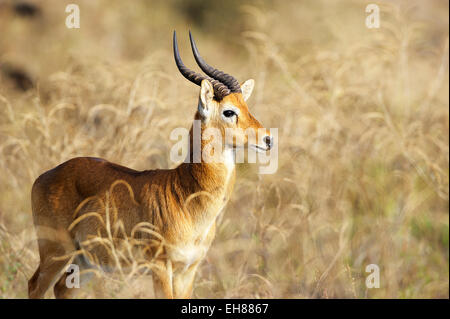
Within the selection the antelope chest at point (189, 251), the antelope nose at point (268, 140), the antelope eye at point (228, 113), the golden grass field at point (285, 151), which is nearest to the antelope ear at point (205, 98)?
the antelope eye at point (228, 113)

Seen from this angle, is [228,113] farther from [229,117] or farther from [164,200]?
[164,200]

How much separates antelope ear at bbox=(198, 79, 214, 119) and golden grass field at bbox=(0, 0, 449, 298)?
6.42 feet

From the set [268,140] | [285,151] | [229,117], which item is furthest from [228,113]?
[285,151]

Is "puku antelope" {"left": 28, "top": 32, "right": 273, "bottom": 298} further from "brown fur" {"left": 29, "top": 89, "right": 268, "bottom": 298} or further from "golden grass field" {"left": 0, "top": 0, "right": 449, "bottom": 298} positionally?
"golden grass field" {"left": 0, "top": 0, "right": 449, "bottom": 298}

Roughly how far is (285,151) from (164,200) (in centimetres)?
447

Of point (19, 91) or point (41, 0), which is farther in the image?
point (41, 0)

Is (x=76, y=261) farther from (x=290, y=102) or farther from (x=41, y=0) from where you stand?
(x=41, y=0)

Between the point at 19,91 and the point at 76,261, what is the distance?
312 inches

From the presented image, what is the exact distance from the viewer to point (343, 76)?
424 inches

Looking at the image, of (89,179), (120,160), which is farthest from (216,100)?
(120,160)

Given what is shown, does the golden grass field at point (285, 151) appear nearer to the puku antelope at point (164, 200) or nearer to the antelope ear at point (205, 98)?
the puku antelope at point (164, 200)

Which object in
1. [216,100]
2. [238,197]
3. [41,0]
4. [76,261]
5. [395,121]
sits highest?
[41,0]

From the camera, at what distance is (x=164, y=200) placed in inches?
165

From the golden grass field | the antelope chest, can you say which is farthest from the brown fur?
the golden grass field
